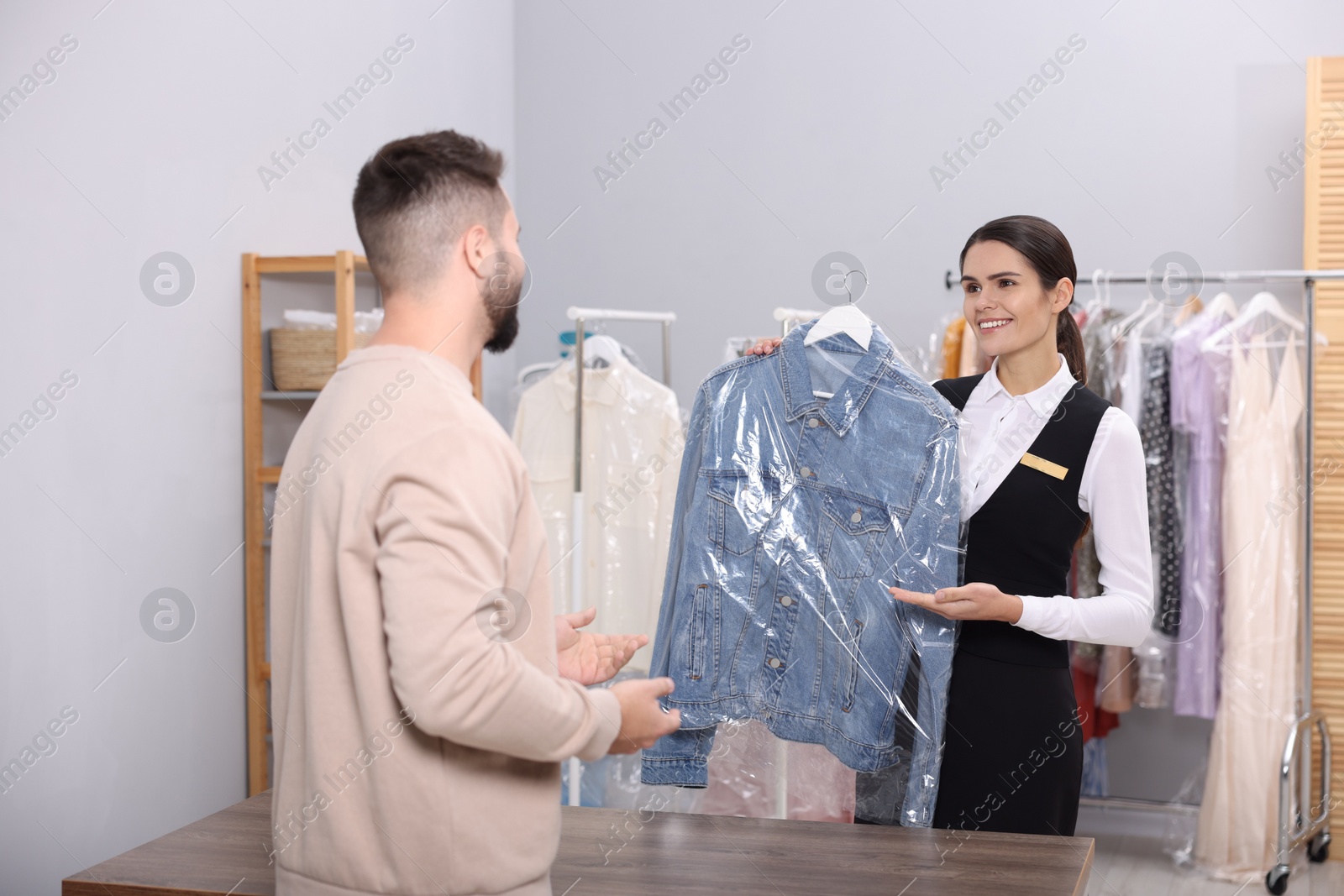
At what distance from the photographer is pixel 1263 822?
317 cm

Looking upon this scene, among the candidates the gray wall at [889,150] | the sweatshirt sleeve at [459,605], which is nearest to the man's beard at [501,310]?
the sweatshirt sleeve at [459,605]

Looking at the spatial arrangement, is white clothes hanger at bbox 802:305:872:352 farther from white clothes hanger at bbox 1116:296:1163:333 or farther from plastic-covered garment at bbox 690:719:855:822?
white clothes hanger at bbox 1116:296:1163:333

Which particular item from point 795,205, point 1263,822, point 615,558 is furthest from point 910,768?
point 795,205

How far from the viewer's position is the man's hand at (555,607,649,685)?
146cm

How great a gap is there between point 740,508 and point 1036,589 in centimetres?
53

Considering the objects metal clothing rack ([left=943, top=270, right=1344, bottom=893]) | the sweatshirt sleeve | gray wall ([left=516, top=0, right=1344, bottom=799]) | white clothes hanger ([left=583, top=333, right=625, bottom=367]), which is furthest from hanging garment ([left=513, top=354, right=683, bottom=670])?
the sweatshirt sleeve

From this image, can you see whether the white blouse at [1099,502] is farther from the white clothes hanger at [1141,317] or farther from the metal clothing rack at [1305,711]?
the white clothes hanger at [1141,317]

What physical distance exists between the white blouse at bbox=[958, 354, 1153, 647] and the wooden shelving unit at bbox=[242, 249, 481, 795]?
61.6 inches

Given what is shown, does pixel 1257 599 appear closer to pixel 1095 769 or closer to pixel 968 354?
pixel 1095 769

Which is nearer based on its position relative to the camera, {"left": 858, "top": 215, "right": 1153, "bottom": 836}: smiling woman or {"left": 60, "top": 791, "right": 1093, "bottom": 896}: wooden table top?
{"left": 60, "top": 791, "right": 1093, "bottom": 896}: wooden table top

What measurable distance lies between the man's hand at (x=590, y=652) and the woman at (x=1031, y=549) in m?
0.55

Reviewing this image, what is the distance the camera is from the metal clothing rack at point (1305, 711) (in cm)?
307

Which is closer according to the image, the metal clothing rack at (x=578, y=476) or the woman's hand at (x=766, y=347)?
the woman's hand at (x=766, y=347)

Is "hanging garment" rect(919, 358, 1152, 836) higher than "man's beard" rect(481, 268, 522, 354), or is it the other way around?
"man's beard" rect(481, 268, 522, 354)
